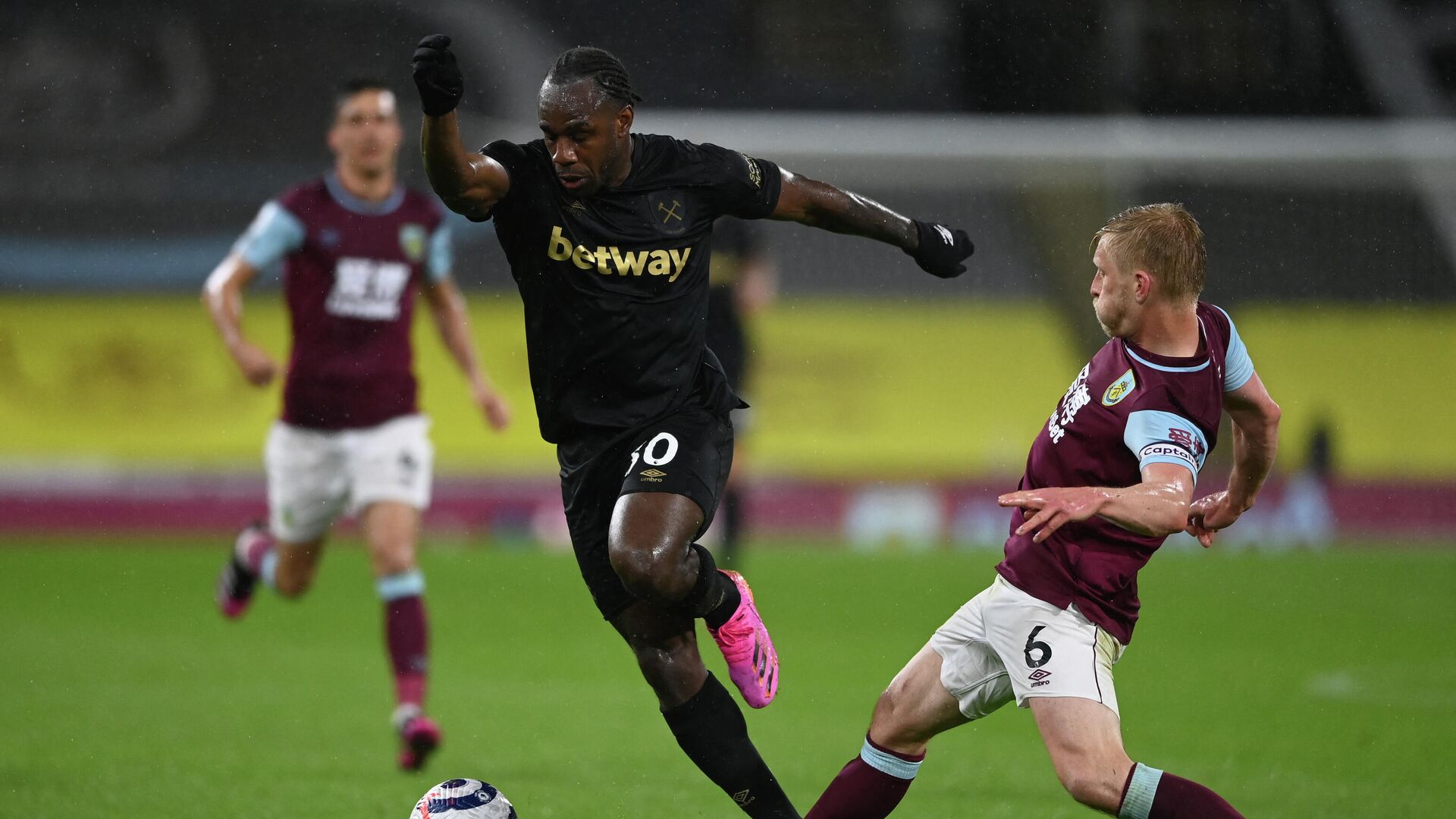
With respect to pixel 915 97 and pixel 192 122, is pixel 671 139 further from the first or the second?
pixel 192 122

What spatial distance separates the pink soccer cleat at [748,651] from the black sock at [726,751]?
0.08 m

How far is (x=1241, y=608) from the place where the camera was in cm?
1017

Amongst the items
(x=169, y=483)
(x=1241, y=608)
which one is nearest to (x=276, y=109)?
(x=169, y=483)

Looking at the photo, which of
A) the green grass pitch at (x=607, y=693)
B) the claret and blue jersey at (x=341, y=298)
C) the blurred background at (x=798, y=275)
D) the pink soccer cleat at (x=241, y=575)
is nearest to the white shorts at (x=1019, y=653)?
the green grass pitch at (x=607, y=693)

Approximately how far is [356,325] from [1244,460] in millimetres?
3656

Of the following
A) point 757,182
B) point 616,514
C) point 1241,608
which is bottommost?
point 1241,608

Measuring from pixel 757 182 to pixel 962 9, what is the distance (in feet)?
26.8

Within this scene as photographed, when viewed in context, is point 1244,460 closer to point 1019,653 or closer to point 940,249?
point 1019,653

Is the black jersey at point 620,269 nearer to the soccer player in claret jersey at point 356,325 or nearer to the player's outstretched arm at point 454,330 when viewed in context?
the soccer player in claret jersey at point 356,325

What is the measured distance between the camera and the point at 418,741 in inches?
211

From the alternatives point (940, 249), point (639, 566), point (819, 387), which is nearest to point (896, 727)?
point (639, 566)

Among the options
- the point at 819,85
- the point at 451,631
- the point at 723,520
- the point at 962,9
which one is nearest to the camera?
the point at 451,631

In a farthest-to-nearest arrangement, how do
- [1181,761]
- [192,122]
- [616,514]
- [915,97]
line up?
[192,122] → [915,97] → [1181,761] → [616,514]

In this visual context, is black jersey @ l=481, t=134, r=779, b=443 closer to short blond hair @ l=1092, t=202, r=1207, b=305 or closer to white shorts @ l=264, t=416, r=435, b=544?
short blond hair @ l=1092, t=202, r=1207, b=305
